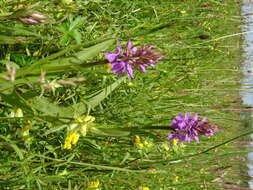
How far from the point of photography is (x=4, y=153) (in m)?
1.23

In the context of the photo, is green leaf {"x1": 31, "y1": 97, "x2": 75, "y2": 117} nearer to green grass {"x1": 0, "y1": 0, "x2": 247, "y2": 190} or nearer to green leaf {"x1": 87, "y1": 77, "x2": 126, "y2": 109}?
green grass {"x1": 0, "y1": 0, "x2": 247, "y2": 190}

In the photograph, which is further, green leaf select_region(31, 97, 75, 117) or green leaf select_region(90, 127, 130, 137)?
green leaf select_region(31, 97, 75, 117)

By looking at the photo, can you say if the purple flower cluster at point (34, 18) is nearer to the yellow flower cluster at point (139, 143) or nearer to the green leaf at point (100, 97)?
the green leaf at point (100, 97)

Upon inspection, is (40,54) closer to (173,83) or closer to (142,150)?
(142,150)

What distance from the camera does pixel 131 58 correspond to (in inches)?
34.9

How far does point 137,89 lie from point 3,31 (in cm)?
78

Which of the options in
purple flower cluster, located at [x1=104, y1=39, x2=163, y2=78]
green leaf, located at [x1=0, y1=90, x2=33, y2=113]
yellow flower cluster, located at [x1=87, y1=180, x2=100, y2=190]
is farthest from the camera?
yellow flower cluster, located at [x1=87, y1=180, x2=100, y2=190]

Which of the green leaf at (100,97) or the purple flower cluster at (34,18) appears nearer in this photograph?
the purple flower cluster at (34,18)

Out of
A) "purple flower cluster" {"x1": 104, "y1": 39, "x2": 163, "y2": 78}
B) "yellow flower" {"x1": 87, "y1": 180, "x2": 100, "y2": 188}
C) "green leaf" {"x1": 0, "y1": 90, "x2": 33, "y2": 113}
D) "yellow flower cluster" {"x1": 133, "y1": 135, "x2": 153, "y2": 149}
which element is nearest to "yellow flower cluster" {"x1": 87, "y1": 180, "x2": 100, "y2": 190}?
"yellow flower" {"x1": 87, "y1": 180, "x2": 100, "y2": 188}

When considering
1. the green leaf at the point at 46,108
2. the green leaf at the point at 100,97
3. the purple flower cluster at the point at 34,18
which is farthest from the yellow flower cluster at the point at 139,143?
the purple flower cluster at the point at 34,18

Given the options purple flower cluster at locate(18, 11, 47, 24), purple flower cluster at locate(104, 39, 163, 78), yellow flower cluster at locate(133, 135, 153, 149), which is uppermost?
purple flower cluster at locate(18, 11, 47, 24)

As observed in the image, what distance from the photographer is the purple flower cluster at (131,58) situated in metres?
0.86

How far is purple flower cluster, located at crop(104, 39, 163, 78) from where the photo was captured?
863mm

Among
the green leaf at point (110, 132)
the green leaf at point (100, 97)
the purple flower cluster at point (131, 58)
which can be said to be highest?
the purple flower cluster at point (131, 58)
